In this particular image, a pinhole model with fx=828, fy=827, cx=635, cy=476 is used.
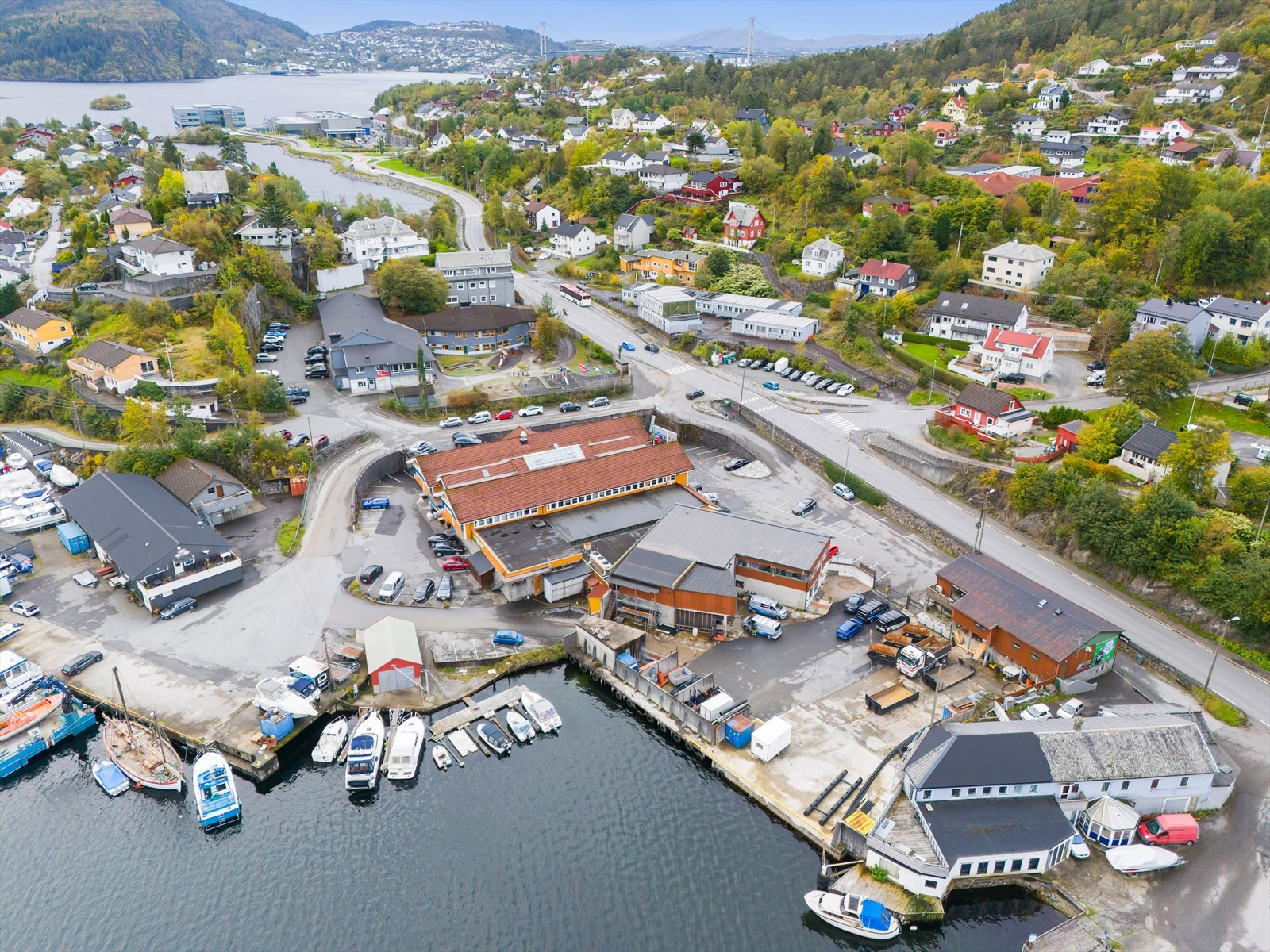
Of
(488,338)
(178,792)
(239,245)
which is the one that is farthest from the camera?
(239,245)

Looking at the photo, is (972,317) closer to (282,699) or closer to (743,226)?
(743,226)

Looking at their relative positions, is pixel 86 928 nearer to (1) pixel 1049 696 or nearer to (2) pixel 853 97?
(1) pixel 1049 696

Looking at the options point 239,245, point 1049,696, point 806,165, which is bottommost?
point 1049,696

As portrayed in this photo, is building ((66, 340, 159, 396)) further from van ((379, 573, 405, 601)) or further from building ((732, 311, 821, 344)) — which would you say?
building ((732, 311, 821, 344))

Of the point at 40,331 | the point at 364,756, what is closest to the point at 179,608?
the point at 364,756

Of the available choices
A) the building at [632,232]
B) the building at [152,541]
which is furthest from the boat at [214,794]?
the building at [632,232]

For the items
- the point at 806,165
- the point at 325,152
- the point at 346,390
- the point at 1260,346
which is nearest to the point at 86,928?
the point at 346,390

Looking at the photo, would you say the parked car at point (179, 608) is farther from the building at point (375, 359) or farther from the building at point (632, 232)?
the building at point (632, 232)

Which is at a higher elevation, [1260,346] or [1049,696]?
[1260,346]
